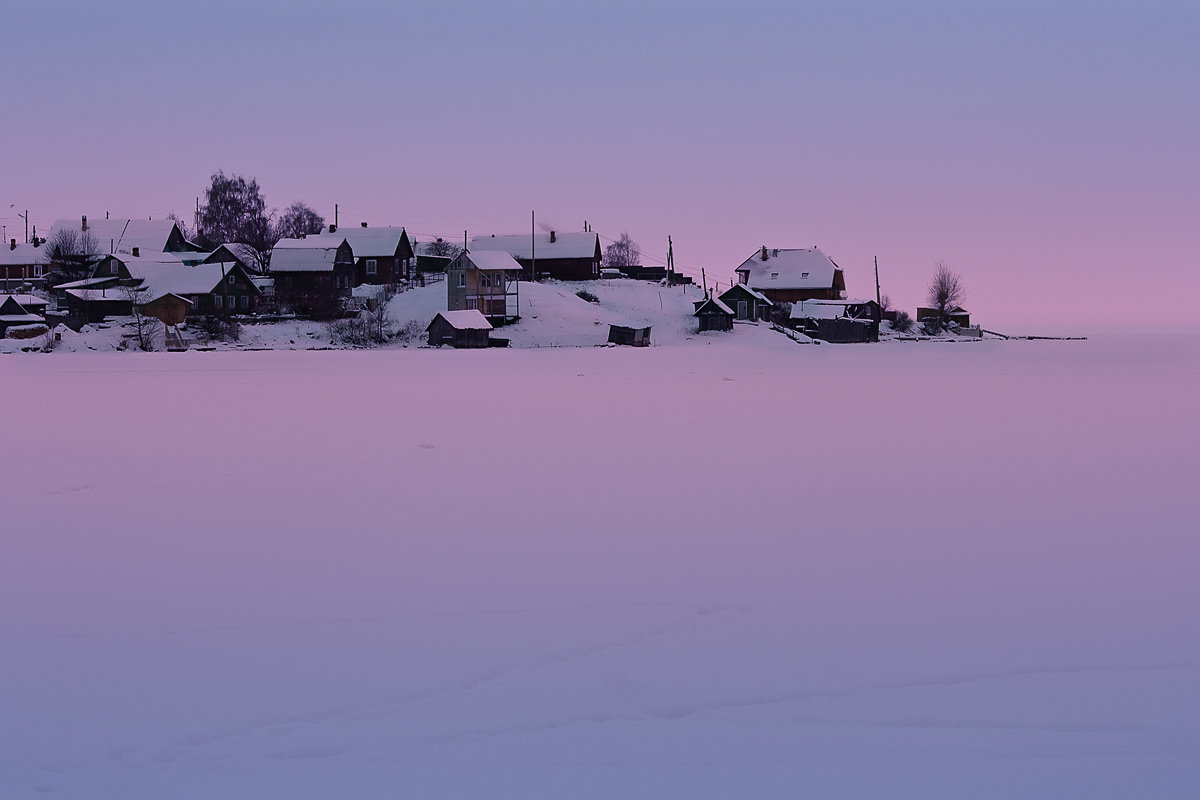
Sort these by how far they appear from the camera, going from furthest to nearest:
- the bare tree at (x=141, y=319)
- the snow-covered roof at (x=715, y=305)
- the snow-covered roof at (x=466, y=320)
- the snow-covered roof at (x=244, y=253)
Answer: the snow-covered roof at (x=244, y=253), the snow-covered roof at (x=715, y=305), the snow-covered roof at (x=466, y=320), the bare tree at (x=141, y=319)

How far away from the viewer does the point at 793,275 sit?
88.4m

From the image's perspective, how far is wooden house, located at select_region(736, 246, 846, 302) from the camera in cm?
8712

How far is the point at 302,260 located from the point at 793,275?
41.0 m

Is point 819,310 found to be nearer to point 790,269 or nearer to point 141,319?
point 790,269

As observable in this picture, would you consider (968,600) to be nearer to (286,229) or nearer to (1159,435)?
(1159,435)

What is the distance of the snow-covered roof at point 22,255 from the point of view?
81125mm

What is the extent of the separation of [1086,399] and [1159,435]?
Answer: 269 inches

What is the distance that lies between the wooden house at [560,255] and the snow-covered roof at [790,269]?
14.9 meters

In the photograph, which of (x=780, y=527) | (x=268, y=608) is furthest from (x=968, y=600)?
(x=268, y=608)

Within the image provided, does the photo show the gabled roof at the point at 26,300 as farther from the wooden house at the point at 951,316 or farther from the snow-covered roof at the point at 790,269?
the wooden house at the point at 951,316

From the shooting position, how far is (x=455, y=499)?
426 inches

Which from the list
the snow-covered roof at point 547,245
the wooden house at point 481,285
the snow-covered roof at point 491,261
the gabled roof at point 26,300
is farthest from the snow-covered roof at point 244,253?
the snow-covered roof at point 491,261

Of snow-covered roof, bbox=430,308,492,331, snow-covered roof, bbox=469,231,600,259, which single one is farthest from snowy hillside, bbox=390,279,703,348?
snow-covered roof, bbox=469,231,600,259

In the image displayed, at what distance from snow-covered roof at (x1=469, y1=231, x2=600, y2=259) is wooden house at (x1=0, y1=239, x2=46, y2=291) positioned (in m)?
33.9
